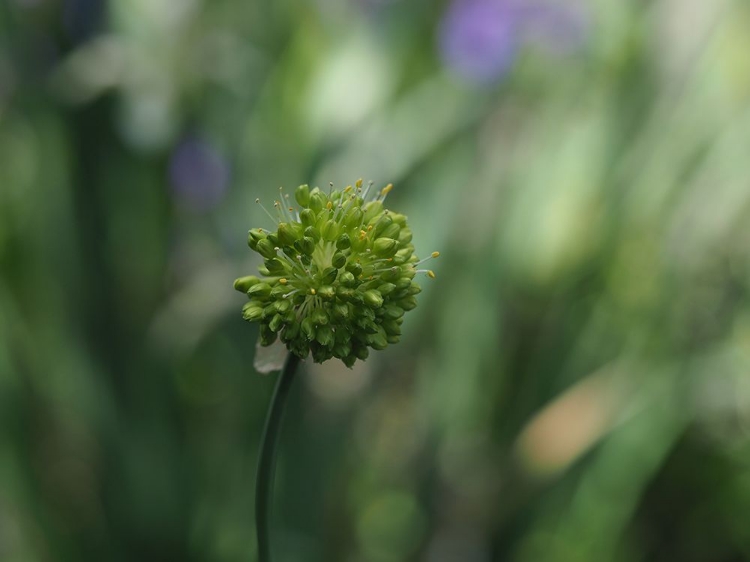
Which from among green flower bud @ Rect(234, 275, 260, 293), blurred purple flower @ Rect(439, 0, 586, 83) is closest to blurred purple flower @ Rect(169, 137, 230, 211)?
blurred purple flower @ Rect(439, 0, 586, 83)

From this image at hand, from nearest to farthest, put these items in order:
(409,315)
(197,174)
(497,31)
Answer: (409,315) < (197,174) < (497,31)

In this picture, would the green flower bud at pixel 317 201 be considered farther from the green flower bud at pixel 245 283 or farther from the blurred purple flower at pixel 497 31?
the blurred purple flower at pixel 497 31

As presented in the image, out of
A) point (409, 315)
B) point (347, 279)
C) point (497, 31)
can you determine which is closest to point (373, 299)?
point (347, 279)

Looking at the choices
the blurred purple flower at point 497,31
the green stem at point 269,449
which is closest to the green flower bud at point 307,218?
the green stem at point 269,449

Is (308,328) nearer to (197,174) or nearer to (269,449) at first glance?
(269,449)

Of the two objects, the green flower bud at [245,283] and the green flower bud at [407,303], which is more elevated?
the green flower bud at [245,283]
